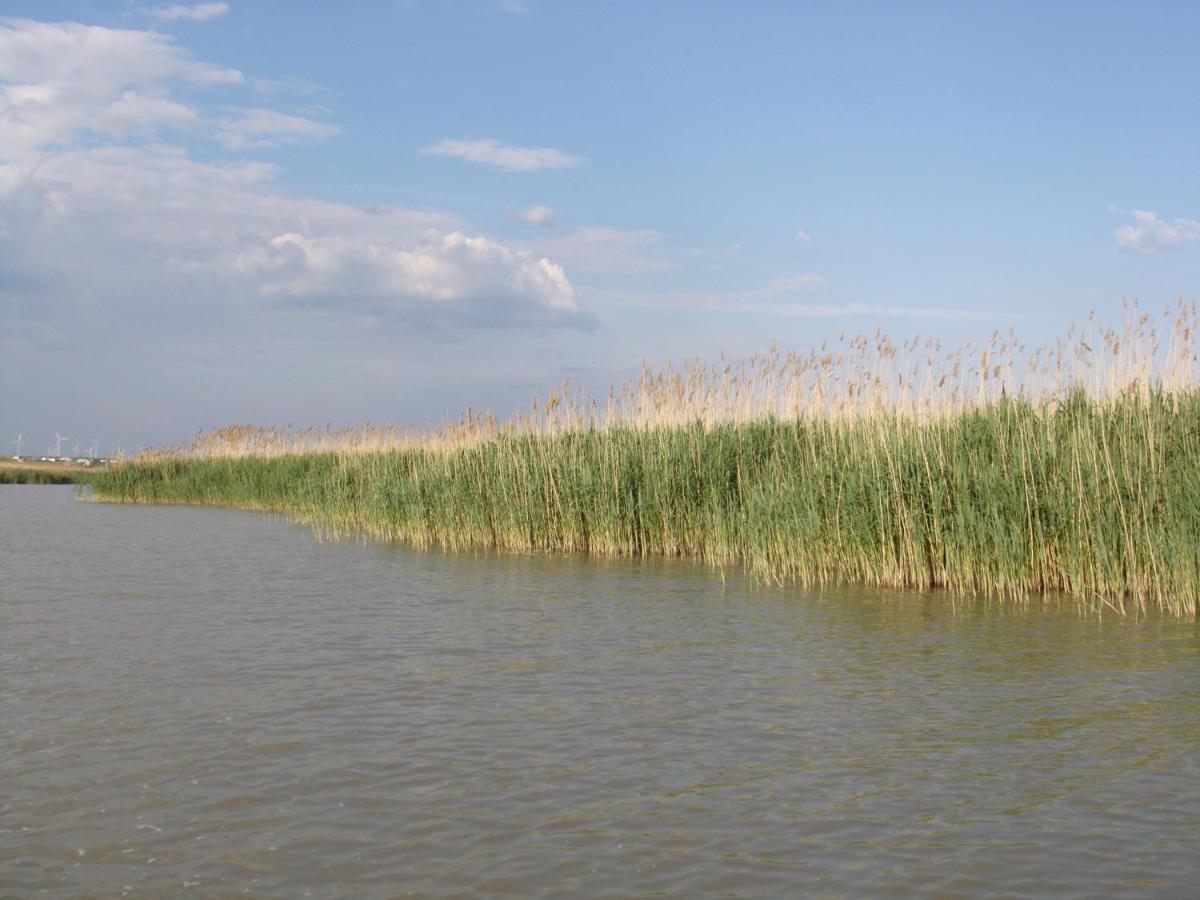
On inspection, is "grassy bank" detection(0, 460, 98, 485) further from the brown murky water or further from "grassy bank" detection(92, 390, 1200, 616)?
the brown murky water

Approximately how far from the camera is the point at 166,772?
4.01m

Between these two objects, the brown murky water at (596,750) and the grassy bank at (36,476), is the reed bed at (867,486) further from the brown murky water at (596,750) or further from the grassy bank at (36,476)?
the grassy bank at (36,476)

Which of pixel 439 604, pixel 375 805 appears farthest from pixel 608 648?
pixel 375 805

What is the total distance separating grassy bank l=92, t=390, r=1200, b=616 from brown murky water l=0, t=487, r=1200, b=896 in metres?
0.72

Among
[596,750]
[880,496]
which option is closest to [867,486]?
[880,496]

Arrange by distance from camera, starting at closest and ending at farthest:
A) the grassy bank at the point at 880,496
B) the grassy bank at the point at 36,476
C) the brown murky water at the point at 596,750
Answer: the brown murky water at the point at 596,750
the grassy bank at the point at 880,496
the grassy bank at the point at 36,476

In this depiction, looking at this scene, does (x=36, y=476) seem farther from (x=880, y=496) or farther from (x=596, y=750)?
(x=596, y=750)

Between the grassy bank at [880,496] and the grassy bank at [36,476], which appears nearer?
the grassy bank at [880,496]

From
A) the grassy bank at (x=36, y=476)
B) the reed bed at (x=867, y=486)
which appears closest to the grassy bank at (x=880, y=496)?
the reed bed at (x=867, y=486)

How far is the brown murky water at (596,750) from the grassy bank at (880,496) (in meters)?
0.72

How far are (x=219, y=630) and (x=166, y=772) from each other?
317 centimetres

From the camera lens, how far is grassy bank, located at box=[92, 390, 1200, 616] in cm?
774

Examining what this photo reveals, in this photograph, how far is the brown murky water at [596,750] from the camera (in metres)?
3.14

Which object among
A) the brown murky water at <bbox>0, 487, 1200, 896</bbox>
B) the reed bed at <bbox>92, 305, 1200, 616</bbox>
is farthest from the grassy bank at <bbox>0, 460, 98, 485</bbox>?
the brown murky water at <bbox>0, 487, 1200, 896</bbox>
